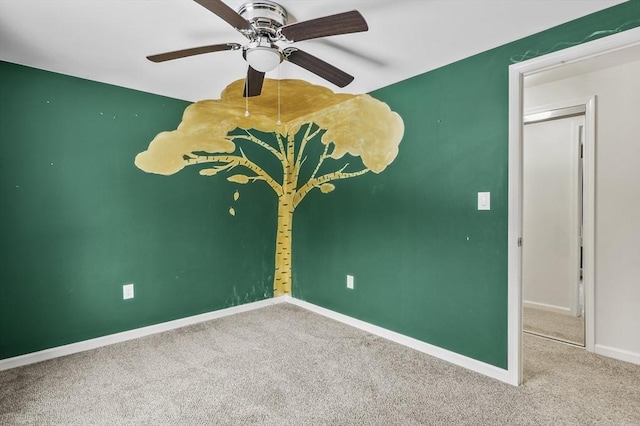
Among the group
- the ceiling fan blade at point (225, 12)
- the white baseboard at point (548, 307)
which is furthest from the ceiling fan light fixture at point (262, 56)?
the white baseboard at point (548, 307)

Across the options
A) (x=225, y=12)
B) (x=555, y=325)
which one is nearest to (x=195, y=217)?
(x=225, y=12)

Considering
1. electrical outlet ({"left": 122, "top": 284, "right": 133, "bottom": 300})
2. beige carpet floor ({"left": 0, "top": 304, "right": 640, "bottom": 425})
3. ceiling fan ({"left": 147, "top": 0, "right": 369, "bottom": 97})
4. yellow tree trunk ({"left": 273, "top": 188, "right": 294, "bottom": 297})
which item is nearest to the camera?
ceiling fan ({"left": 147, "top": 0, "right": 369, "bottom": 97})

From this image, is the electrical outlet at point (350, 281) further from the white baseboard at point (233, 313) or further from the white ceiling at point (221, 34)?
the white ceiling at point (221, 34)

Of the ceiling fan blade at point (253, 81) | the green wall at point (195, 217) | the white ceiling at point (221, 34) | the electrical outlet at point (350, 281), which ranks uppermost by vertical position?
the white ceiling at point (221, 34)

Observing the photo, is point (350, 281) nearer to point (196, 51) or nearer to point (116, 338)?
point (116, 338)

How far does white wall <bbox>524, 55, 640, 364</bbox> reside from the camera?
2.38 metres

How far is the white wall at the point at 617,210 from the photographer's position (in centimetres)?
238

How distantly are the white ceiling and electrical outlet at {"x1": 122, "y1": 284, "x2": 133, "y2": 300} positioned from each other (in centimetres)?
168

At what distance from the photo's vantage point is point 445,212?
95.3 inches

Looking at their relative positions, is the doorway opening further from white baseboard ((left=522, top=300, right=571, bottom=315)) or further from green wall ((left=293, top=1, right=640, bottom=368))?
green wall ((left=293, top=1, right=640, bottom=368))

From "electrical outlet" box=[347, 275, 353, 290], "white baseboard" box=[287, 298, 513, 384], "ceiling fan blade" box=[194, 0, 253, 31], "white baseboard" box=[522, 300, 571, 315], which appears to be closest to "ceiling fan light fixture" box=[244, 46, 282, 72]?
"ceiling fan blade" box=[194, 0, 253, 31]

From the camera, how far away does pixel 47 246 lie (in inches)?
95.4

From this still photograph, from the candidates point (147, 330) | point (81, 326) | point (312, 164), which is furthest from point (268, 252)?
point (81, 326)

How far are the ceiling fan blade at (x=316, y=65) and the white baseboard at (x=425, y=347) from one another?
199cm
